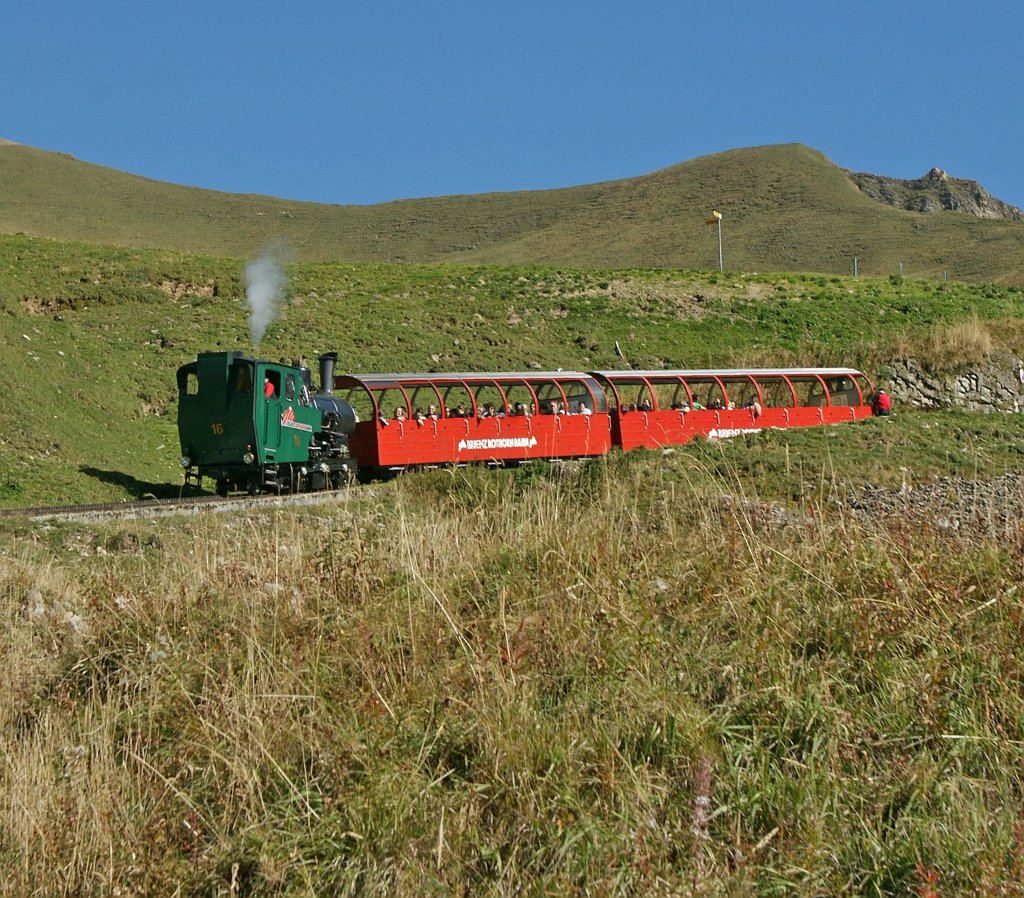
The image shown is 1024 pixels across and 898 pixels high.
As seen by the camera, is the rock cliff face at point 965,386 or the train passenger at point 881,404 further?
the rock cliff face at point 965,386

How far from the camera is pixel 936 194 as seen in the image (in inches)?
6993

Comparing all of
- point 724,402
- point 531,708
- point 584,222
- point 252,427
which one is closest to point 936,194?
point 584,222

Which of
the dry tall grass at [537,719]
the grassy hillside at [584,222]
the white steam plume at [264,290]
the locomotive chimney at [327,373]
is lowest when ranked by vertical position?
the dry tall grass at [537,719]

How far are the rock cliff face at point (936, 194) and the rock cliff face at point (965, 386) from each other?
149 meters

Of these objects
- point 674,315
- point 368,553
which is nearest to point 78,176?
point 674,315

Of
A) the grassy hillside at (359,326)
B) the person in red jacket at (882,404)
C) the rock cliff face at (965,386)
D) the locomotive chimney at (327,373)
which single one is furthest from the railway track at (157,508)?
the rock cliff face at (965,386)

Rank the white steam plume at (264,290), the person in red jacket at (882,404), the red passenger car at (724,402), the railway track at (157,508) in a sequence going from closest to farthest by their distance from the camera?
the railway track at (157,508)
the red passenger car at (724,402)
the person in red jacket at (882,404)
the white steam plume at (264,290)

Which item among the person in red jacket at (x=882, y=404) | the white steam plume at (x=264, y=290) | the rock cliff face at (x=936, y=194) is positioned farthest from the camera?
the rock cliff face at (x=936, y=194)

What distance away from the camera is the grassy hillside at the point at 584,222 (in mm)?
119812

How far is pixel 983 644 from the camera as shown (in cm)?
654

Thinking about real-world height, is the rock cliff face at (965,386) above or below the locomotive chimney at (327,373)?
below

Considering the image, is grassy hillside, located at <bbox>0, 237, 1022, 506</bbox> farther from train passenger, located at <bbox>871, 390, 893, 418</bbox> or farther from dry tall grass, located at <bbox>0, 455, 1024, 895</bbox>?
dry tall grass, located at <bbox>0, 455, 1024, 895</bbox>

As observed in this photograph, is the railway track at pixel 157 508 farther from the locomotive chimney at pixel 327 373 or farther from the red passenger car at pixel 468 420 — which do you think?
the locomotive chimney at pixel 327 373

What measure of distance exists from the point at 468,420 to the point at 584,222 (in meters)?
122
